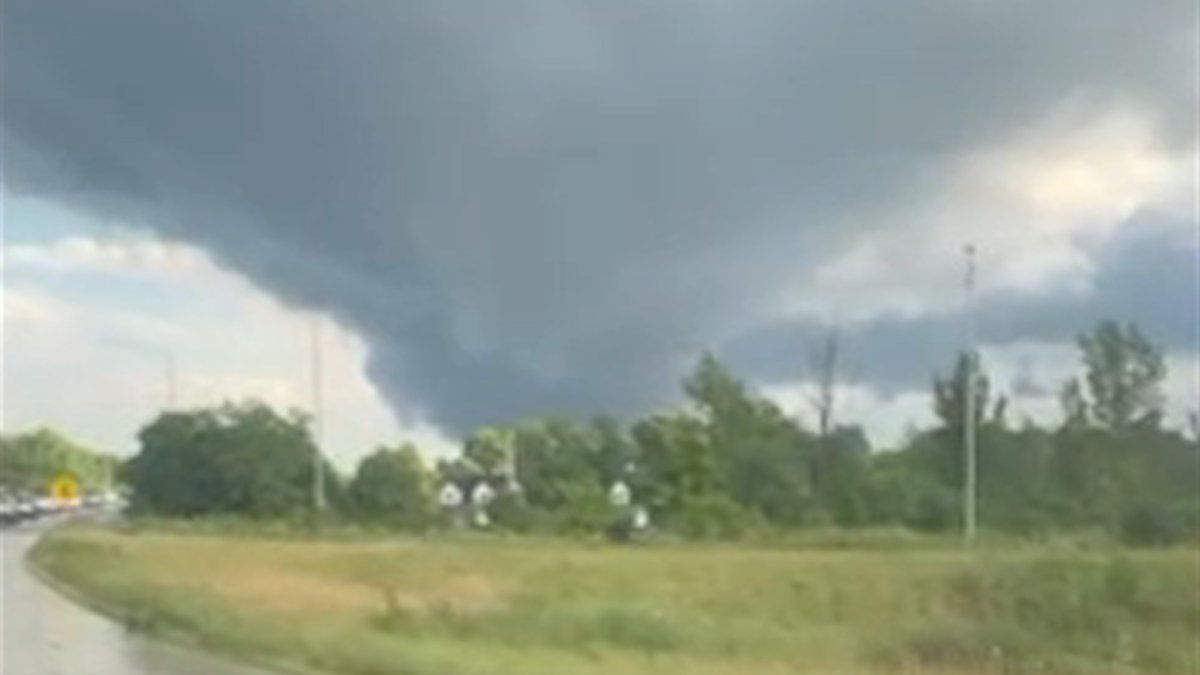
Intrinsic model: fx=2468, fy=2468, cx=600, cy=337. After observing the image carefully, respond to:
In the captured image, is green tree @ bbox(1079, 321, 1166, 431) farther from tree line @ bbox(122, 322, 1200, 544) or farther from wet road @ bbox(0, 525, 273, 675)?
wet road @ bbox(0, 525, 273, 675)

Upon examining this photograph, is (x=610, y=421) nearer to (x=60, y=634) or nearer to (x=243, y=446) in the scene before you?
(x=243, y=446)

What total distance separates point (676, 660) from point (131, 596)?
58.2ft

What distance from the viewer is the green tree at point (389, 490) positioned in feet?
365

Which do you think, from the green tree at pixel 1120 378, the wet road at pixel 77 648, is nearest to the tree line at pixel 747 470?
the green tree at pixel 1120 378

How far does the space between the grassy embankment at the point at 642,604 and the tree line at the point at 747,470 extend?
15.2 metres

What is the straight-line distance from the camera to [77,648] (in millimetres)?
30312

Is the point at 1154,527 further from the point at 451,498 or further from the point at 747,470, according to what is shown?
the point at 451,498

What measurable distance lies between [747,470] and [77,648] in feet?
254

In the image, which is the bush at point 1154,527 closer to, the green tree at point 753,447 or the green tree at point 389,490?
the green tree at point 753,447

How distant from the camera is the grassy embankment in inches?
1230

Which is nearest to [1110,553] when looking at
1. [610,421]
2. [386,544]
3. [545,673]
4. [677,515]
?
[386,544]

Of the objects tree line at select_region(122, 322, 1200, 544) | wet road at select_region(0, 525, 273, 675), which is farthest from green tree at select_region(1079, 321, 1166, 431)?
wet road at select_region(0, 525, 273, 675)

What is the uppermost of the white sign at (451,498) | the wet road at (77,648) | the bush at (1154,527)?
the white sign at (451,498)

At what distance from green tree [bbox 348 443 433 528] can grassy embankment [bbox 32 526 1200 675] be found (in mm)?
25098
